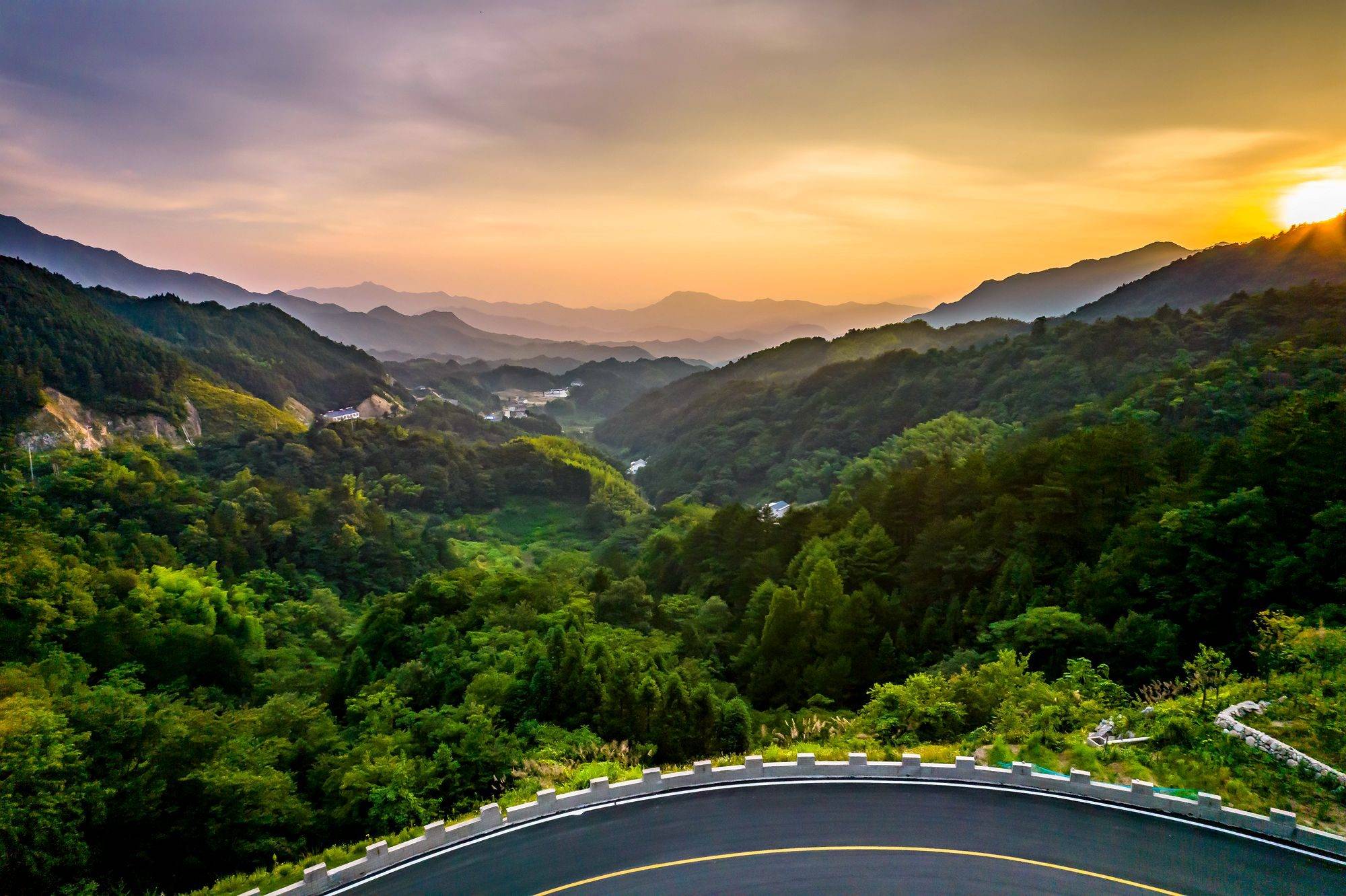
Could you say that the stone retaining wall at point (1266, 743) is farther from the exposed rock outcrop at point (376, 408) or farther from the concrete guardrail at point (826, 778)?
the exposed rock outcrop at point (376, 408)

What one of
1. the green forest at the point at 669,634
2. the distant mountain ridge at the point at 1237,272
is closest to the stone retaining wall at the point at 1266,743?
the green forest at the point at 669,634

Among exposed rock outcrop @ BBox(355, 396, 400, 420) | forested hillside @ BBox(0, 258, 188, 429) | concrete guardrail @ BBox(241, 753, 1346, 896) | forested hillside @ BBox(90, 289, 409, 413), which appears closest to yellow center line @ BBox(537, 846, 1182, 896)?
concrete guardrail @ BBox(241, 753, 1346, 896)

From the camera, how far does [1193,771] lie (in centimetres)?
1284

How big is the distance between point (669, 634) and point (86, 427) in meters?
67.8

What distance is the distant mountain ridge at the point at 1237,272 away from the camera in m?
83.3

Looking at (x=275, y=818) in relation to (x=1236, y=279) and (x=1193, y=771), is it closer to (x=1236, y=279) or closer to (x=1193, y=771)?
(x=1193, y=771)

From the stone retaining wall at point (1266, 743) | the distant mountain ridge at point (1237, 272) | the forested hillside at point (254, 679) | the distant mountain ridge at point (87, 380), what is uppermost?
the distant mountain ridge at point (1237, 272)

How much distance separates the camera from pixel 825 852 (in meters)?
11.1

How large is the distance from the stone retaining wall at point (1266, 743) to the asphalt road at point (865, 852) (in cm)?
238

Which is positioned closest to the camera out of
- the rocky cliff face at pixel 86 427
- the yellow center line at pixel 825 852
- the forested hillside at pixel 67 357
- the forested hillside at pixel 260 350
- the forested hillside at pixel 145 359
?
the yellow center line at pixel 825 852

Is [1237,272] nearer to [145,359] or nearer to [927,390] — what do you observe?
[927,390]

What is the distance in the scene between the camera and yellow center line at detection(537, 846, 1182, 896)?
414 inches

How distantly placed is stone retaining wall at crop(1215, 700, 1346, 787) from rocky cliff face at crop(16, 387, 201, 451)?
3151 inches

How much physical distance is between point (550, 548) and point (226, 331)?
10454cm
